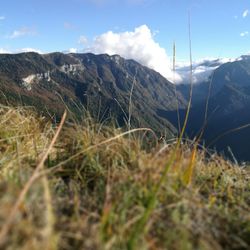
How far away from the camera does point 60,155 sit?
12.2ft

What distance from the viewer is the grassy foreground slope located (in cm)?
168

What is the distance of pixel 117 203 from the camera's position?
2.19 m

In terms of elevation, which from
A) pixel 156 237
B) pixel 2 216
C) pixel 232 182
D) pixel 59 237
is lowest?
pixel 232 182

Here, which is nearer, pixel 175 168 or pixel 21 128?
pixel 175 168

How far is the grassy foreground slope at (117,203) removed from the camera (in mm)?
1684

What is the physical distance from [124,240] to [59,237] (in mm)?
310

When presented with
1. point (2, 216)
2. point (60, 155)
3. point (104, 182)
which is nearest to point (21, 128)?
point (60, 155)

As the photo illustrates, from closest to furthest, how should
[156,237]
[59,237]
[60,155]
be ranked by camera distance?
[59,237] < [156,237] < [60,155]

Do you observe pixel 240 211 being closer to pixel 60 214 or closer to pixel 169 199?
pixel 169 199

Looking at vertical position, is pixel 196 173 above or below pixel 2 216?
below

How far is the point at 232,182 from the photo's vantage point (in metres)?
3.59

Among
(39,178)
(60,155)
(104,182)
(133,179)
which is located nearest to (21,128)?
(60,155)

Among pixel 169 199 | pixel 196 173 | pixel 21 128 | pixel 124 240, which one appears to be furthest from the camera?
pixel 21 128

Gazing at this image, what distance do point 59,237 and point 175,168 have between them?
4.03 ft
